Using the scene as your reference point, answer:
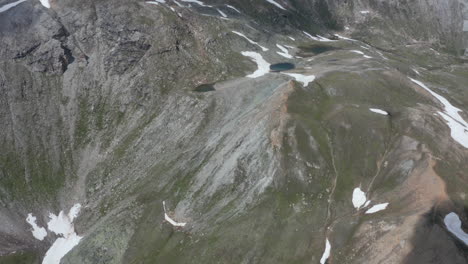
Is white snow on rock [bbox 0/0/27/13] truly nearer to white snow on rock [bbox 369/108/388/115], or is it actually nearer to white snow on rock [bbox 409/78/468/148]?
white snow on rock [bbox 369/108/388/115]

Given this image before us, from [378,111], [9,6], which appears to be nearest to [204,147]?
[378,111]

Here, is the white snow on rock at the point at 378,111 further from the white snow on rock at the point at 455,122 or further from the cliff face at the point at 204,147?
the white snow on rock at the point at 455,122

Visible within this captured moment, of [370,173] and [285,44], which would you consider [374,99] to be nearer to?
[370,173]

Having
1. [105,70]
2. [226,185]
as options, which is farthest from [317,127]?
[105,70]

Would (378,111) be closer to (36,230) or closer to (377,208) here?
(377,208)

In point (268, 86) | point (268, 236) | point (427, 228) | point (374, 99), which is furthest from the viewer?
point (268, 86)

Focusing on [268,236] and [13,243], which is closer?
[268,236]

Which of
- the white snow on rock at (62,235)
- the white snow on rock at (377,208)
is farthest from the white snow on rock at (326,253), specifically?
the white snow on rock at (62,235)
